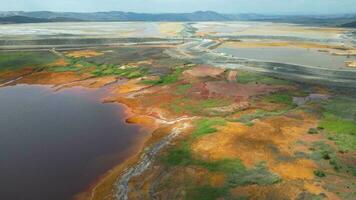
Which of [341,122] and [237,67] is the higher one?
[237,67]

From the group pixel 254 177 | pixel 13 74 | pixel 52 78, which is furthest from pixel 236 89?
pixel 13 74

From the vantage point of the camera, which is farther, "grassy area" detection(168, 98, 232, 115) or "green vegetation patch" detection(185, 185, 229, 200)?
"grassy area" detection(168, 98, 232, 115)

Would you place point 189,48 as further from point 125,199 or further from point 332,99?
point 125,199

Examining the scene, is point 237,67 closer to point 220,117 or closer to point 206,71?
point 206,71

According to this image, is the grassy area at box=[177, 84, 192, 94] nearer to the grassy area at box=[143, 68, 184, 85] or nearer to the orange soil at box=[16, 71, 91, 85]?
the grassy area at box=[143, 68, 184, 85]

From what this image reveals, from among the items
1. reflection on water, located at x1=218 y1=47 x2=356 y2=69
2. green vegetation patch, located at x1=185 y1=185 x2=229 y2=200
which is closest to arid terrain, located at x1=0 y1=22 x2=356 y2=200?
green vegetation patch, located at x1=185 y1=185 x2=229 y2=200

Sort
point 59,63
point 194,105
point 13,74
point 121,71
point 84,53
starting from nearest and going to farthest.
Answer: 1. point 194,105
2. point 121,71
3. point 13,74
4. point 59,63
5. point 84,53

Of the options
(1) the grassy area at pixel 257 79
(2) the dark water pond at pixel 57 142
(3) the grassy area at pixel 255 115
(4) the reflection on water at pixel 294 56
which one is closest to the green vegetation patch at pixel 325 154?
(3) the grassy area at pixel 255 115
